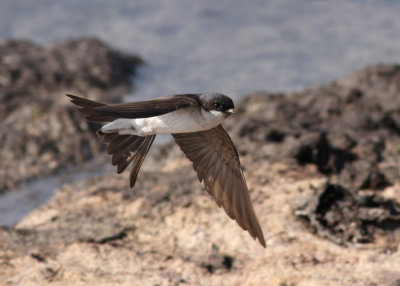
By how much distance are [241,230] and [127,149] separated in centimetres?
104

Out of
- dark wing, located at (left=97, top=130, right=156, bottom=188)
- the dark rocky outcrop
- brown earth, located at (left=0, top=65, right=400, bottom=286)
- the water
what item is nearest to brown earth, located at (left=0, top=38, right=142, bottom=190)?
the water

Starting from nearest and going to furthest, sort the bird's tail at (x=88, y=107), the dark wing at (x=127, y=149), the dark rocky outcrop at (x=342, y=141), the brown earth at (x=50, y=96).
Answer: the bird's tail at (x=88, y=107)
the dark wing at (x=127, y=149)
the dark rocky outcrop at (x=342, y=141)
the brown earth at (x=50, y=96)

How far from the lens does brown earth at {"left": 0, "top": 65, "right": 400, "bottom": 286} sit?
4098 mm

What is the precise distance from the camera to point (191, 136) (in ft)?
14.4

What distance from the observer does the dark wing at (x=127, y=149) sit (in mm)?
3994

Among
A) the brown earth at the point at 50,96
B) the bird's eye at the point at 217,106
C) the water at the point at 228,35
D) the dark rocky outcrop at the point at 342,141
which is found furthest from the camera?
the water at the point at 228,35

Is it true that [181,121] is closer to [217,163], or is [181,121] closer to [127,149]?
[127,149]

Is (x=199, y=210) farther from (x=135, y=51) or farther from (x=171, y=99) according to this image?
(x=135, y=51)

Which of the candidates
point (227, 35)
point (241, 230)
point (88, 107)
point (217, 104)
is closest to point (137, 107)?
point (88, 107)

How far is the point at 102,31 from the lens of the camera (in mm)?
11000

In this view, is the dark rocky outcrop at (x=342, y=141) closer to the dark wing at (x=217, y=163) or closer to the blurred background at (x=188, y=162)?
the blurred background at (x=188, y=162)

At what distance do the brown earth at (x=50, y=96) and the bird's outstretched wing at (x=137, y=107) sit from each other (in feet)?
9.45

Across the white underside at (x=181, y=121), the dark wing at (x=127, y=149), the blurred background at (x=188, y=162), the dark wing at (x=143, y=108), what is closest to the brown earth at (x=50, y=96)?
the blurred background at (x=188, y=162)

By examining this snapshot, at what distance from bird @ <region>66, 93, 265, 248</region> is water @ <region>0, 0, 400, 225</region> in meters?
4.02
